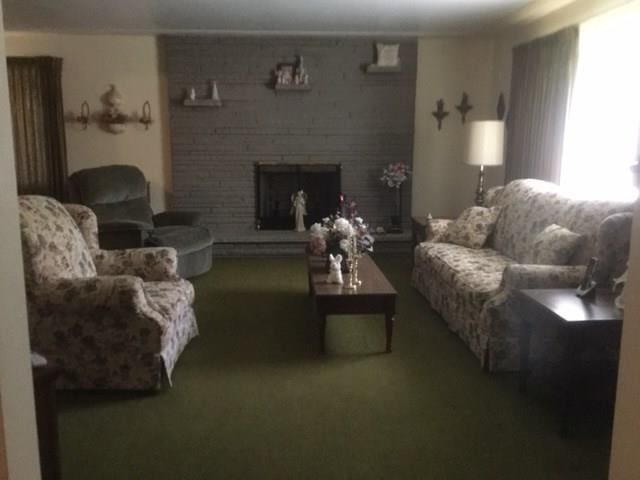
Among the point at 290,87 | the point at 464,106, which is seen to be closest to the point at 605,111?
the point at 464,106

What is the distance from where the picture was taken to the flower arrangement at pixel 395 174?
21.6 ft

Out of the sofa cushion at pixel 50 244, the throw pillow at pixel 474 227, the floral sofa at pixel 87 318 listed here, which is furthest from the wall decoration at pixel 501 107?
the sofa cushion at pixel 50 244

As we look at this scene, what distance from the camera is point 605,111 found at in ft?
14.4

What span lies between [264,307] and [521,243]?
1975 mm

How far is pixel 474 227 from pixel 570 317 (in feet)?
7.41

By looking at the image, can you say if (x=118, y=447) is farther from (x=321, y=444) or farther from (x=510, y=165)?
(x=510, y=165)

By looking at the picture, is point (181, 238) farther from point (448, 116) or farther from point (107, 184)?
point (448, 116)

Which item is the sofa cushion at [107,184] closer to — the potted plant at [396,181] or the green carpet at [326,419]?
the green carpet at [326,419]

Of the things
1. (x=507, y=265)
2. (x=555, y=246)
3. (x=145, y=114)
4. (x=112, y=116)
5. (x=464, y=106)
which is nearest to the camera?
(x=555, y=246)

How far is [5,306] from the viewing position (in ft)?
3.49

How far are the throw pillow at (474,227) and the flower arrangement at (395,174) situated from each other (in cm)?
169

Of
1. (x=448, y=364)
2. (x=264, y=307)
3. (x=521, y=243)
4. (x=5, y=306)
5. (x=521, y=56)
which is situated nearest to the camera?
(x=5, y=306)

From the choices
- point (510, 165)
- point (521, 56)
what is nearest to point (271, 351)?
point (510, 165)

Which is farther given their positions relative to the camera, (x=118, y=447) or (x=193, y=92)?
(x=193, y=92)
